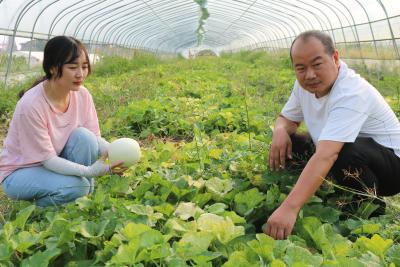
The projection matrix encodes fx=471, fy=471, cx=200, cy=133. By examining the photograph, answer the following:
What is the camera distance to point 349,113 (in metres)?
2.48

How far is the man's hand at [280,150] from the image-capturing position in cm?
303

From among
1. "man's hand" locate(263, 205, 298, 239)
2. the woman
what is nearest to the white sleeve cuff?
the woman

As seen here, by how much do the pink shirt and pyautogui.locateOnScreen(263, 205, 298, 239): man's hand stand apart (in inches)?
62.2

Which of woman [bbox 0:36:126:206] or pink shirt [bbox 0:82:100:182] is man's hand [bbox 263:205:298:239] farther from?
pink shirt [bbox 0:82:100:182]

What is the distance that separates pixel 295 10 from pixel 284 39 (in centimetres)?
626

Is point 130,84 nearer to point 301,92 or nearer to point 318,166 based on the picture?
point 301,92

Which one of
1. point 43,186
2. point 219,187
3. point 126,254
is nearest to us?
point 126,254

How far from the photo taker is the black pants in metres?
2.64

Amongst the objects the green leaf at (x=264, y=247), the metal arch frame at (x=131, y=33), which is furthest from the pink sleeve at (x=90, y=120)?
the metal arch frame at (x=131, y=33)

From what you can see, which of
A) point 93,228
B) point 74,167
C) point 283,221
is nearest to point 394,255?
point 283,221

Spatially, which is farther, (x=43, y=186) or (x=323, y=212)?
(x=43, y=186)

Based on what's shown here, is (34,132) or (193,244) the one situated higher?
(34,132)

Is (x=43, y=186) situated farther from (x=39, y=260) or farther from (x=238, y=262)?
(x=238, y=262)

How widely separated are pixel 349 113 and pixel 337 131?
13cm
